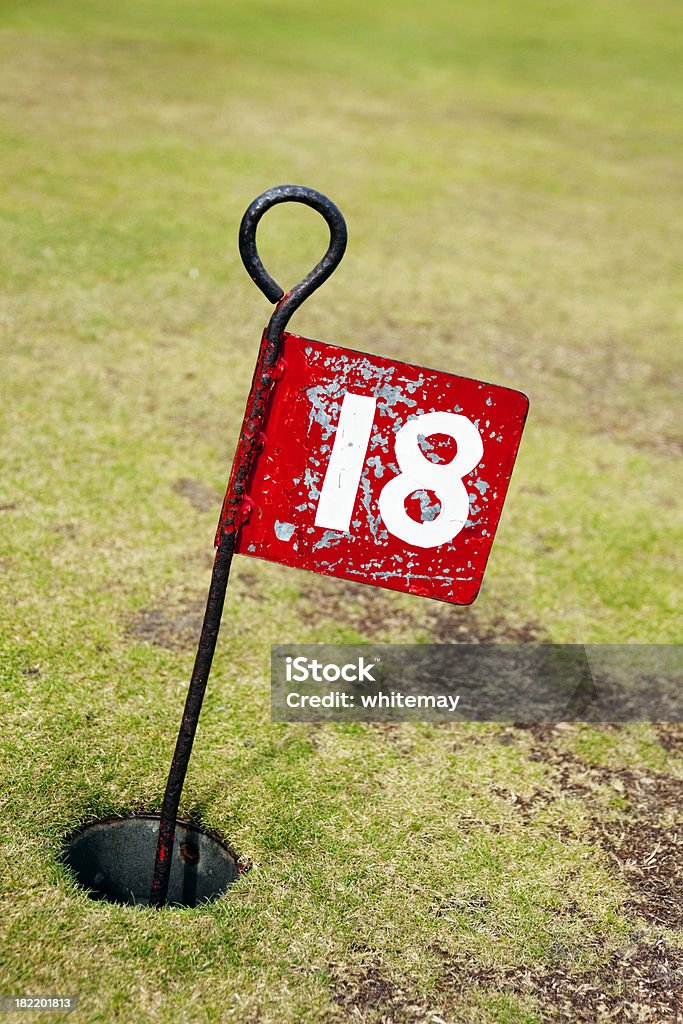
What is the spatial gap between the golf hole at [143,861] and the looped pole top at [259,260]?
1.25 metres

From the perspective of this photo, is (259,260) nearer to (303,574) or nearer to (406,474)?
(406,474)

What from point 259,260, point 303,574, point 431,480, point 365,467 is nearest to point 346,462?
point 365,467

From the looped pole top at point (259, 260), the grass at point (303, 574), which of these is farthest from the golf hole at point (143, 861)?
the looped pole top at point (259, 260)

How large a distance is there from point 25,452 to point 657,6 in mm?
21987

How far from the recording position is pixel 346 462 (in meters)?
2.08

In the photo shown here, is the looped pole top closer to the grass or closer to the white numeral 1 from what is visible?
the white numeral 1

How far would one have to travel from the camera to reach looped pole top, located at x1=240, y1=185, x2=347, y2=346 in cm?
198

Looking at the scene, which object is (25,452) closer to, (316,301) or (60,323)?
(60,323)

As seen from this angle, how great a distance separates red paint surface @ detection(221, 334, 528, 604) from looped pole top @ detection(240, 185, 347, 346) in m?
0.05

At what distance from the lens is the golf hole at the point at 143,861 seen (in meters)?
2.54

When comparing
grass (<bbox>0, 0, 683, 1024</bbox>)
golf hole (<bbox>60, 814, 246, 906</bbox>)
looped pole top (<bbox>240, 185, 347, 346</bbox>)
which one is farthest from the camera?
golf hole (<bbox>60, 814, 246, 906</bbox>)

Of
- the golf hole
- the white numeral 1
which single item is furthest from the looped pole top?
the golf hole

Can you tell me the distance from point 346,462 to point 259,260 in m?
0.41

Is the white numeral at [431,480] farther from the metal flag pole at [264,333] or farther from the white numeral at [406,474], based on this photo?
the metal flag pole at [264,333]
